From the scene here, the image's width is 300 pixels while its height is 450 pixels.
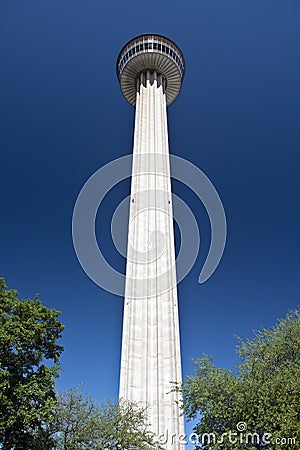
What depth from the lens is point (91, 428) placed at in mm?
19938

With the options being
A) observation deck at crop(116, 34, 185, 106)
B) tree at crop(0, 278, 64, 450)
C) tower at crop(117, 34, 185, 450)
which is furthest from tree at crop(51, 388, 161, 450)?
observation deck at crop(116, 34, 185, 106)

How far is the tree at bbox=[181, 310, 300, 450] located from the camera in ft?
52.0

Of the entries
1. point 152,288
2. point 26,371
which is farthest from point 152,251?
point 26,371

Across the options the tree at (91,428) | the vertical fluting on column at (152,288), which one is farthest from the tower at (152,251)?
the tree at (91,428)

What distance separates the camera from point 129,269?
129 feet

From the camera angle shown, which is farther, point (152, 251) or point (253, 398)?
point (152, 251)

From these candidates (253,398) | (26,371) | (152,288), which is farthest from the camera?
(152,288)

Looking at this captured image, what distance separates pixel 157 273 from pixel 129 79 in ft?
102

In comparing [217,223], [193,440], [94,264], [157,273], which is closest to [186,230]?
[217,223]

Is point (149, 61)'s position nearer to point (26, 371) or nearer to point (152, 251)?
point (152, 251)

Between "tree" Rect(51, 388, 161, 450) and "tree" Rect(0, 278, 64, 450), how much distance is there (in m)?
0.97

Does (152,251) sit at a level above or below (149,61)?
below

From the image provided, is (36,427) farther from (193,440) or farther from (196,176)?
(196,176)

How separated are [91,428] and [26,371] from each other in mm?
4598
